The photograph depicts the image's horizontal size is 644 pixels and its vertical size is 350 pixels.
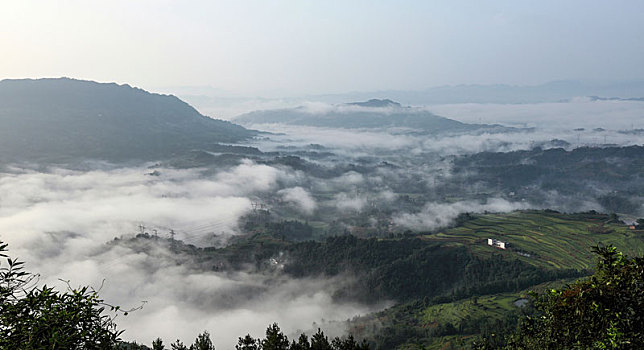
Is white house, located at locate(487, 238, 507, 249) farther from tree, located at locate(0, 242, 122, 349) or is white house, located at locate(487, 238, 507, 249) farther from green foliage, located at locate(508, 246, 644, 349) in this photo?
tree, located at locate(0, 242, 122, 349)

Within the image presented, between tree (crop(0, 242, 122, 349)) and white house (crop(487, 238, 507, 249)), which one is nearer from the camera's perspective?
tree (crop(0, 242, 122, 349))

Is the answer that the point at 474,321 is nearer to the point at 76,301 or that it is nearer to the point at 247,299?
the point at 247,299

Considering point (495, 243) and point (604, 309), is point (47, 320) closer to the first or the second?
point (604, 309)

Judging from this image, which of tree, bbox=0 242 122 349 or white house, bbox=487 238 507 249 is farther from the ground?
tree, bbox=0 242 122 349

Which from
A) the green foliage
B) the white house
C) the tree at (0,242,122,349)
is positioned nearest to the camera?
the tree at (0,242,122,349)

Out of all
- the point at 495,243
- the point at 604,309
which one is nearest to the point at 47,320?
the point at 604,309

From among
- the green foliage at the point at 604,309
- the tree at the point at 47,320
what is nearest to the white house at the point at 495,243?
the green foliage at the point at 604,309

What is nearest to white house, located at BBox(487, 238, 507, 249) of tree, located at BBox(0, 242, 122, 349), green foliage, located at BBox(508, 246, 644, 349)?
green foliage, located at BBox(508, 246, 644, 349)
